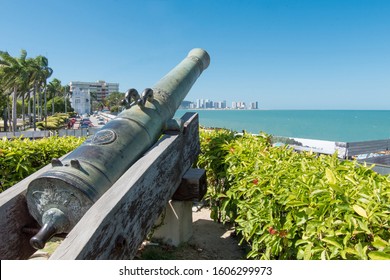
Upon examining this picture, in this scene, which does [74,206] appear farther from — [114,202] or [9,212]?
[9,212]

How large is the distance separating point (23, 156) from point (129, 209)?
9.01 ft

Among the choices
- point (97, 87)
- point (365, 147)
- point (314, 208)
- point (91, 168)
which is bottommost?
point (365, 147)

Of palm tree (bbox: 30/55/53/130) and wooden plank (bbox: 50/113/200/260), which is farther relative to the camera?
palm tree (bbox: 30/55/53/130)

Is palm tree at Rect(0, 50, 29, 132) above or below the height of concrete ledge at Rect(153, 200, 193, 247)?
above

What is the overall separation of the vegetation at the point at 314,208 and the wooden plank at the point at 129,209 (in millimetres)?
786

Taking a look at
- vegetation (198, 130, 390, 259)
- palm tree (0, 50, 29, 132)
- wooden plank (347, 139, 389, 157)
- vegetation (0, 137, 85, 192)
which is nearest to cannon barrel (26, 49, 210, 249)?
vegetation (198, 130, 390, 259)

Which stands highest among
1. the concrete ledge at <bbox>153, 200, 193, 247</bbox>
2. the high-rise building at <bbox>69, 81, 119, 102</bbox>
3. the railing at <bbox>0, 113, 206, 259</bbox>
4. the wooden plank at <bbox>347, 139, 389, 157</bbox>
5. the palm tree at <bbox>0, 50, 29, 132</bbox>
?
the high-rise building at <bbox>69, 81, 119, 102</bbox>

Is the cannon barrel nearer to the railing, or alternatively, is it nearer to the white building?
the railing

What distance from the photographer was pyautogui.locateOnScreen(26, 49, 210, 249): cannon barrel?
2328 mm


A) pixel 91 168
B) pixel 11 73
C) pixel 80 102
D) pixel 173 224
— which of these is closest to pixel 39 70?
pixel 11 73

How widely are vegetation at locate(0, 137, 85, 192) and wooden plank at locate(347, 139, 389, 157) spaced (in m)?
11.0

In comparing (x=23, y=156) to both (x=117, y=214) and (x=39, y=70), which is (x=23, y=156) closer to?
(x=117, y=214)

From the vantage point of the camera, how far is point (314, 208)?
6.79 ft
